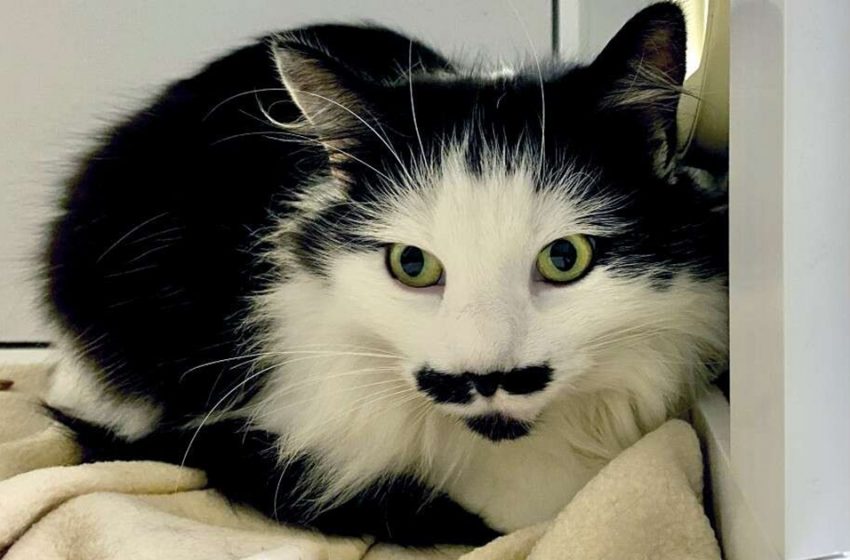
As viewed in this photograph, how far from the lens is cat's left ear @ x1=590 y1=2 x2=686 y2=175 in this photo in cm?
76

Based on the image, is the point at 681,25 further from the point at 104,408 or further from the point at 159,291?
the point at 104,408

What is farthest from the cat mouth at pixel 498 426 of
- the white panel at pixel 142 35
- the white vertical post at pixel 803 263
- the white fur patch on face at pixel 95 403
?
the white panel at pixel 142 35

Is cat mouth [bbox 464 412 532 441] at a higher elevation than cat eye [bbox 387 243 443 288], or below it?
below

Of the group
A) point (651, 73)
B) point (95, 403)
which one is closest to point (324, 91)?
point (651, 73)

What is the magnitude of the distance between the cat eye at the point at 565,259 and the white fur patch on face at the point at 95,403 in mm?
577

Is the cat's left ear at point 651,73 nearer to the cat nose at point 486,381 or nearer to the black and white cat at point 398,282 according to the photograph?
the black and white cat at point 398,282

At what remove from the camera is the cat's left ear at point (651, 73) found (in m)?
0.76

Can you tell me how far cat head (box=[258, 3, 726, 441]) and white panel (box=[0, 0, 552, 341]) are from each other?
88cm

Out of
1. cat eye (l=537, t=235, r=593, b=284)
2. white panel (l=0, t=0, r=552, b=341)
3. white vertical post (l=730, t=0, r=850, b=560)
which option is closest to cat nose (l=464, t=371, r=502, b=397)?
cat eye (l=537, t=235, r=593, b=284)

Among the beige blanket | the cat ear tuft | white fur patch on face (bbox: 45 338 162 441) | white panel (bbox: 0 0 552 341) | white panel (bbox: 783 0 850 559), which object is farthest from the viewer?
white panel (bbox: 0 0 552 341)

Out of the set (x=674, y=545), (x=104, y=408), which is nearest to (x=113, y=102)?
(x=104, y=408)

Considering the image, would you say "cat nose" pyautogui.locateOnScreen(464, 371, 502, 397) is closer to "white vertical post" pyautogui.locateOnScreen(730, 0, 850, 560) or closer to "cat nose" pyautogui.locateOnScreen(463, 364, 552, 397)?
"cat nose" pyautogui.locateOnScreen(463, 364, 552, 397)

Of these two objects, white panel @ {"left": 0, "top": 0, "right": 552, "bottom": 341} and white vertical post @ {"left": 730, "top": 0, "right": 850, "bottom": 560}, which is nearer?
white vertical post @ {"left": 730, "top": 0, "right": 850, "bottom": 560}

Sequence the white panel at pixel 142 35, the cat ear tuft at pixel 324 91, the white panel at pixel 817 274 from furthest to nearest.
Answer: the white panel at pixel 142 35 < the cat ear tuft at pixel 324 91 < the white panel at pixel 817 274
